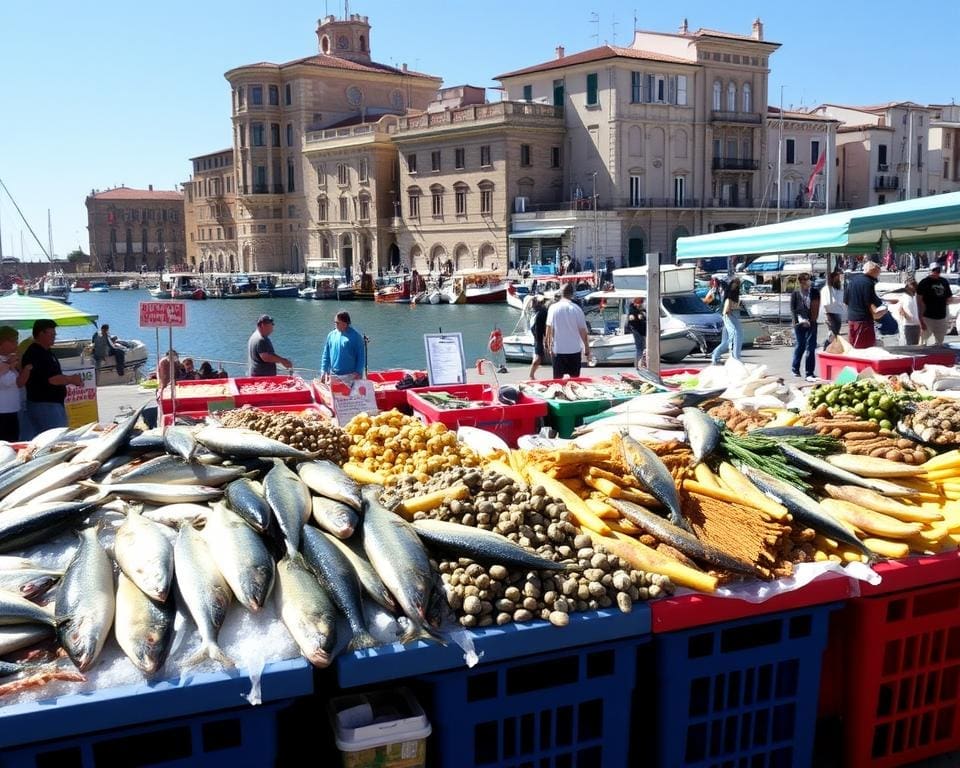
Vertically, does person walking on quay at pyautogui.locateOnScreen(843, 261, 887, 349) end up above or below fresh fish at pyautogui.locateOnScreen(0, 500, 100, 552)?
above

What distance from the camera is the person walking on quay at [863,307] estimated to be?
38.3ft

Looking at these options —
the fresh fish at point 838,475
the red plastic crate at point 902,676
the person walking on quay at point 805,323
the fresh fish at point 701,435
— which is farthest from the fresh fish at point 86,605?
the person walking on quay at point 805,323

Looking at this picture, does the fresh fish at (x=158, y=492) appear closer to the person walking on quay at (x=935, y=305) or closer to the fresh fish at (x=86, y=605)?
the fresh fish at (x=86, y=605)

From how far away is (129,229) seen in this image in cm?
12512

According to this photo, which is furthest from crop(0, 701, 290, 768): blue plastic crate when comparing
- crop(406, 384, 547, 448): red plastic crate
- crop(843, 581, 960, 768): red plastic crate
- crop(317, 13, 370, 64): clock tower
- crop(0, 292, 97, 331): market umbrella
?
crop(317, 13, 370, 64): clock tower

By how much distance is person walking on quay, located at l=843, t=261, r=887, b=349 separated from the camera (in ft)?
38.3

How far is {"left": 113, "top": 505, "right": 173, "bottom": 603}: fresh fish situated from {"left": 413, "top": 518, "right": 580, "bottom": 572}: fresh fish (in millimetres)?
862

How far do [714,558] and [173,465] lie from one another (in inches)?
88.6

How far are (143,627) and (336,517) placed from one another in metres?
0.78

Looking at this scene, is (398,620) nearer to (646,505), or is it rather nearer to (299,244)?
(646,505)

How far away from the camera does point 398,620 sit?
2.92 m

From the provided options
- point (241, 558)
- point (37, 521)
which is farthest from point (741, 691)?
point (37, 521)

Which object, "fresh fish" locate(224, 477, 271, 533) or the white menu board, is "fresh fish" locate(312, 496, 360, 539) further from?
the white menu board

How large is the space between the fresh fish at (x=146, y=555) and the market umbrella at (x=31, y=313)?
6381mm
